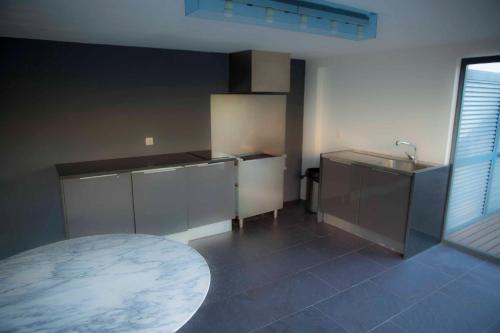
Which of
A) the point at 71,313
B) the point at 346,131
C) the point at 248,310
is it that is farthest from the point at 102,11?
the point at 346,131

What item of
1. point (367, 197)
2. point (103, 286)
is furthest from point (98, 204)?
point (367, 197)

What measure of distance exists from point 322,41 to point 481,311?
2.73m

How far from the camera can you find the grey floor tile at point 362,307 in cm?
245

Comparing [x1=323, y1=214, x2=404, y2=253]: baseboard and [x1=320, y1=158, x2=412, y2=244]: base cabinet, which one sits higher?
[x1=320, y1=158, x2=412, y2=244]: base cabinet

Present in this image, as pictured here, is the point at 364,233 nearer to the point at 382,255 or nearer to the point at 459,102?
the point at 382,255

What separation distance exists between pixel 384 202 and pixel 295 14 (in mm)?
2364

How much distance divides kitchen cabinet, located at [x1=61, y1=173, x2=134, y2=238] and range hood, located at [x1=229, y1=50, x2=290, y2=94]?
175 centimetres

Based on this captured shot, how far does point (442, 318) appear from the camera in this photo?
250 cm

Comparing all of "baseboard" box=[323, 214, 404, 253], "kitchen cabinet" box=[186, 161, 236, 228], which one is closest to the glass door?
"baseboard" box=[323, 214, 404, 253]

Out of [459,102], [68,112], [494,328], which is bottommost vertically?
[494,328]

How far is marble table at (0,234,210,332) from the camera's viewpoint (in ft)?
3.93

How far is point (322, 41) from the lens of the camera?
10.6 ft

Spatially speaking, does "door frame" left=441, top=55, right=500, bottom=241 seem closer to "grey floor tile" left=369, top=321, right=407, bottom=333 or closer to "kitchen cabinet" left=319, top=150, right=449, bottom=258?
"kitchen cabinet" left=319, top=150, right=449, bottom=258

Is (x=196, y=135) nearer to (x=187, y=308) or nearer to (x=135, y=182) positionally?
(x=135, y=182)
